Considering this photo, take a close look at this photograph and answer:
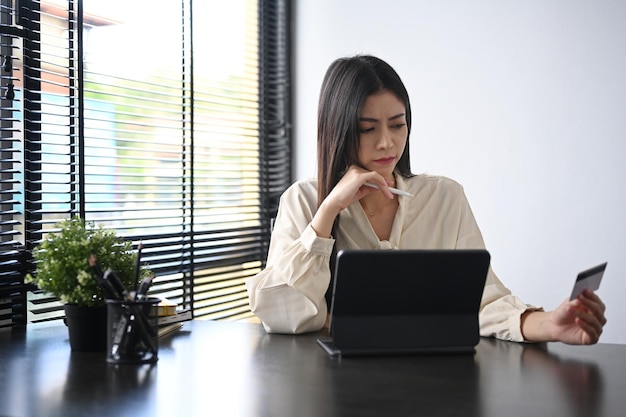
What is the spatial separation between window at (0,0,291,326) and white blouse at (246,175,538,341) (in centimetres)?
75

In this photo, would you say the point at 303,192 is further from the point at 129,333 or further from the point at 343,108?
the point at 129,333

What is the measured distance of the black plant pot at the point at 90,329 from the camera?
1.72 metres

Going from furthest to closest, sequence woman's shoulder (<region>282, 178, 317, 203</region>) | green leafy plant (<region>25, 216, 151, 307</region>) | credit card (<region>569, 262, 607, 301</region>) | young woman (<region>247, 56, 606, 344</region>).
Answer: woman's shoulder (<region>282, 178, 317, 203</region>)
young woman (<region>247, 56, 606, 344</region>)
green leafy plant (<region>25, 216, 151, 307</region>)
credit card (<region>569, 262, 607, 301</region>)

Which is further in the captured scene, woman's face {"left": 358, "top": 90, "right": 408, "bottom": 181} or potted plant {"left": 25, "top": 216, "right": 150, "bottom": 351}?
woman's face {"left": 358, "top": 90, "right": 408, "bottom": 181}

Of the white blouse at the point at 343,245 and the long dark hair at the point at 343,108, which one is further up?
the long dark hair at the point at 343,108

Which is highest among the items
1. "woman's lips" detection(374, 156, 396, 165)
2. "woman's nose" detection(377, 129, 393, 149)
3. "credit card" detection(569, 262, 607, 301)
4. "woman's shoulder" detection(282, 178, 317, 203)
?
"woman's nose" detection(377, 129, 393, 149)

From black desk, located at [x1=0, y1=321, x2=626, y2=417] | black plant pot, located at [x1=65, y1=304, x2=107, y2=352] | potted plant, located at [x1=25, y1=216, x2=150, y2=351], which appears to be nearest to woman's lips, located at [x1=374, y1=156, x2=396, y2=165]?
black desk, located at [x1=0, y1=321, x2=626, y2=417]

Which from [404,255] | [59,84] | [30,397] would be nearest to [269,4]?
[59,84]

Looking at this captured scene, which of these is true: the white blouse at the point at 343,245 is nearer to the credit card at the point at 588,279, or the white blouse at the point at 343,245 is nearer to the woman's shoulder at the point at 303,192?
the woman's shoulder at the point at 303,192

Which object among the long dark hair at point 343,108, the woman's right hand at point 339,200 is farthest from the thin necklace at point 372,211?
the woman's right hand at point 339,200

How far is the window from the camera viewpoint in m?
2.29

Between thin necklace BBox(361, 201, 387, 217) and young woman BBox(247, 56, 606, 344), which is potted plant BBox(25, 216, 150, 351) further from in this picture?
Answer: thin necklace BBox(361, 201, 387, 217)

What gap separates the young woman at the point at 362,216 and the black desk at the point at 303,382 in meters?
0.09

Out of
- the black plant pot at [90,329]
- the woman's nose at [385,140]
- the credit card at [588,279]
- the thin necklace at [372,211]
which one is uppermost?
the woman's nose at [385,140]
